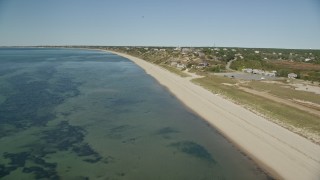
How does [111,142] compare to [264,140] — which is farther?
[264,140]

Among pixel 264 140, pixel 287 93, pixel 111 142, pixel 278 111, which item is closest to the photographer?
pixel 111 142

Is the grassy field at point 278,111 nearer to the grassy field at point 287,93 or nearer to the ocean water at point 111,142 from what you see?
the grassy field at point 287,93

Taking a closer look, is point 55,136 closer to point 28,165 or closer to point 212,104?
point 28,165

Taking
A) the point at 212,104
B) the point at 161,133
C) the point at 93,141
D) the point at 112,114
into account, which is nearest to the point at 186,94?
the point at 212,104

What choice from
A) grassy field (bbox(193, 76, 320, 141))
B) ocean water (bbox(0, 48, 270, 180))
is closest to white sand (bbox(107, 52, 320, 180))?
ocean water (bbox(0, 48, 270, 180))

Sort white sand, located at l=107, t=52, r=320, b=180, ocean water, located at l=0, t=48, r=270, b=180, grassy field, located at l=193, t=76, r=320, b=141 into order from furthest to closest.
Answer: grassy field, located at l=193, t=76, r=320, b=141 < white sand, located at l=107, t=52, r=320, b=180 < ocean water, located at l=0, t=48, r=270, b=180

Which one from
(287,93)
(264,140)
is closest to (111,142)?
(264,140)

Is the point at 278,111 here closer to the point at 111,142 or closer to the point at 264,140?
the point at 264,140

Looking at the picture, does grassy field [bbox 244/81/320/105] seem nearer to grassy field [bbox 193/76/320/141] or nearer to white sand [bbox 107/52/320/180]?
grassy field [bbox 193/76/320/141]
